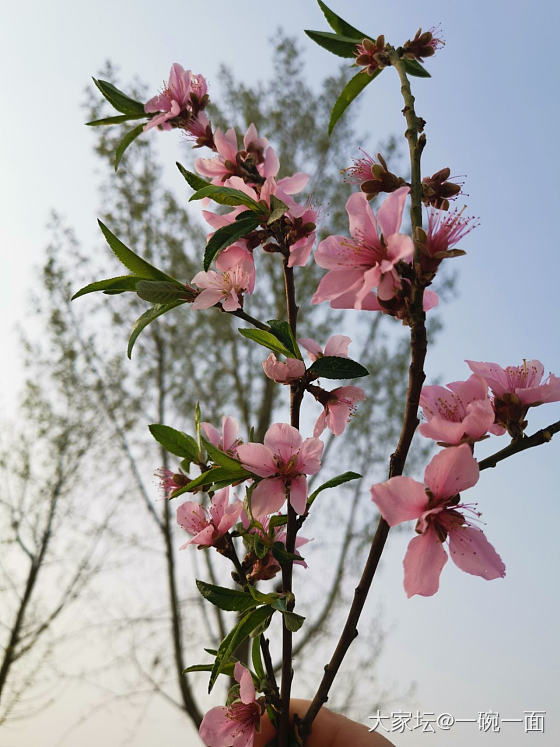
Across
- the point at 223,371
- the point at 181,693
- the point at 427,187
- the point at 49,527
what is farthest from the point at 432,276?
the point at 49,527

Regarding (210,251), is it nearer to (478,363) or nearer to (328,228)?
(478,363)

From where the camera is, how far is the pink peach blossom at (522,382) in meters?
0.50

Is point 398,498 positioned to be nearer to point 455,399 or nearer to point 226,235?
point 455,399

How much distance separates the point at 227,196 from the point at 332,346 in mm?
177

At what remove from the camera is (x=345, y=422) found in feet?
2.04

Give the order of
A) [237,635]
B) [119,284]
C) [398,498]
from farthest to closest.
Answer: [119,284], [237,635], [398,498]

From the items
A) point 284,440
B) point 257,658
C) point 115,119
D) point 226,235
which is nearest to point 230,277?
point 226,235

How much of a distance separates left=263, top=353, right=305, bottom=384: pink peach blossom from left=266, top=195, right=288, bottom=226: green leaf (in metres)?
0.12

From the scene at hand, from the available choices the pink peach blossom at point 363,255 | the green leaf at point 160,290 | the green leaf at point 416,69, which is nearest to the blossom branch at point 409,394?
the pink peach blossom at point 363,255

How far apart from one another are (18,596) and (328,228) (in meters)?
2.60

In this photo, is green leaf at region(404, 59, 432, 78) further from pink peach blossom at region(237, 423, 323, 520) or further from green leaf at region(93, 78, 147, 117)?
pink peach blossom at region(237, 423, 323, 520)

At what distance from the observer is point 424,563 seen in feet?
1.47

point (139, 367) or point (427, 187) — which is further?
point (139, 367)

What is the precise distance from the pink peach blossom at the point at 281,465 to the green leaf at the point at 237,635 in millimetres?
82
